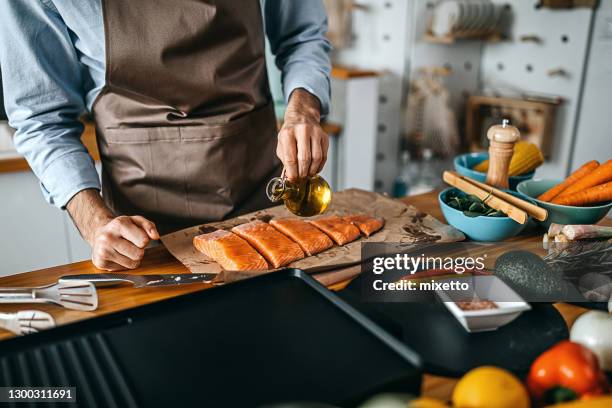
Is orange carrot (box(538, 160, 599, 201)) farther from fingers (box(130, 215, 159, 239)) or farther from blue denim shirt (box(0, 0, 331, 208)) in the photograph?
blue denim shirt (box(0, 0, 331, 208))

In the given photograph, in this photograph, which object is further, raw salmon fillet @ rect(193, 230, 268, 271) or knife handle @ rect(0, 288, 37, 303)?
raw salmon fillet @ rect(193, 230, 268, 271)

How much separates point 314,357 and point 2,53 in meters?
1.04

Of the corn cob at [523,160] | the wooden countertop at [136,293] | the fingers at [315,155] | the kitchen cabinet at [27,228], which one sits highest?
the fingers at [315,155]

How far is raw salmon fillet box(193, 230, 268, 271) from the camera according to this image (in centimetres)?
109

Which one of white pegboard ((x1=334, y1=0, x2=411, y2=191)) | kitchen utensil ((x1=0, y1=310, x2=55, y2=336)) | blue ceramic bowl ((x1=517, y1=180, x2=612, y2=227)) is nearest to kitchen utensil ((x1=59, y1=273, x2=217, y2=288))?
kitchen utensil ((x1=0, y1=310, x2=55, y2=336))

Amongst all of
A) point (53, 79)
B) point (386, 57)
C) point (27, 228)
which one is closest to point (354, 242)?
point (53, 79)

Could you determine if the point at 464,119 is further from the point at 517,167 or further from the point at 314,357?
the point at 314,357

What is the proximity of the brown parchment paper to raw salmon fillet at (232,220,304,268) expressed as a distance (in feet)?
0.08

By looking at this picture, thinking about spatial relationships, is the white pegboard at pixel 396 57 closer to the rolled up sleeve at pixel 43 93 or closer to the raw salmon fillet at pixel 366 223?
the raw salmon fillet at pixel 366 223

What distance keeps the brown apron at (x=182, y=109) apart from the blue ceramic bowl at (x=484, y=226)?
0.57 metres

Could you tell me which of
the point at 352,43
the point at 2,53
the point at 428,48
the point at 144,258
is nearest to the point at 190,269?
the point at 144,258

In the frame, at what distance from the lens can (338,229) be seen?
1248 millimetres

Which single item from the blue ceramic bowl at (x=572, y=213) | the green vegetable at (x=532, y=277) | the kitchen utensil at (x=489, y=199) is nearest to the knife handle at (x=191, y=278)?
the green vegetable at (x=532, y=277)

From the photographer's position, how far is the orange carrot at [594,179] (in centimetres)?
118
